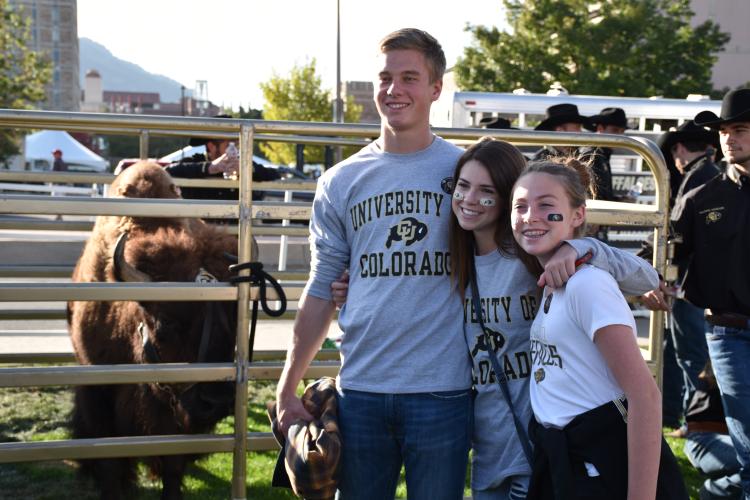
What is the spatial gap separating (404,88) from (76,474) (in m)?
3.67

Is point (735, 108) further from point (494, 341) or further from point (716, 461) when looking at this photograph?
point (494, 341)

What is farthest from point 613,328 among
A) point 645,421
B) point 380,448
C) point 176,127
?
point 176,127

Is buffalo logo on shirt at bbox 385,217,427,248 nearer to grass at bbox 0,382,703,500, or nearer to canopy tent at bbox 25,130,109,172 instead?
grass at bbox 0,382,703,500

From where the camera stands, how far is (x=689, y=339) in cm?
658

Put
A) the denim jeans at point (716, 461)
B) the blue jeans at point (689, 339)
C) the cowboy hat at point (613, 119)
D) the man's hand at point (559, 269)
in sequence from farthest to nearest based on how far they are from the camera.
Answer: the cowboy hat at point (613, 119), the blue jeans at point (689, 339), the denim jeans at point (716, 461), the man's hand at point (559, 269)

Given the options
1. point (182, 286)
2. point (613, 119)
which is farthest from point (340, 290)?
point (613, 119)

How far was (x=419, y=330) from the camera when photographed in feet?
9.80

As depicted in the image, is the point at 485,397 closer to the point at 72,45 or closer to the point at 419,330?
the point at 419,330

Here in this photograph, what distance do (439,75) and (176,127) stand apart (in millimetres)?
1619

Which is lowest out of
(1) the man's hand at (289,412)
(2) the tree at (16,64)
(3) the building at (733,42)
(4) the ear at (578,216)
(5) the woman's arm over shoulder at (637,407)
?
(1) the man's hand at (289,412)

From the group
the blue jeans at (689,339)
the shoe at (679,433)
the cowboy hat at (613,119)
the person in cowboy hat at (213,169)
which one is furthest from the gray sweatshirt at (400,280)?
the cowboy hat at (613,119)

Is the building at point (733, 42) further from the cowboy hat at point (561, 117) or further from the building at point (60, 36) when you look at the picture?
the building at point (60, 36)

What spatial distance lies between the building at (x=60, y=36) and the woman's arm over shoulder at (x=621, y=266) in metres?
155

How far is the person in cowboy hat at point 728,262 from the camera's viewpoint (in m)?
4.52
